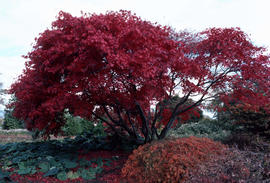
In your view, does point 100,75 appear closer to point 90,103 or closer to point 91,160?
point 90,103

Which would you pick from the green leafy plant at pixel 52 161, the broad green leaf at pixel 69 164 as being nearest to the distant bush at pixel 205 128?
the green leafy plant at pixel 52 161

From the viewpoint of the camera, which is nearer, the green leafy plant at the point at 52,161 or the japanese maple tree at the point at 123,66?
the japanese maple tree at the point at 123,66

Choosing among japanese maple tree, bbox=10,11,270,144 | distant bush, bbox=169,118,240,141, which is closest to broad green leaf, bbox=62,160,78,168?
japanese maple tree, bbox=10,11,270,144

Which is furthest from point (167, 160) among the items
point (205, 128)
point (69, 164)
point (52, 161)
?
point (205, 128)

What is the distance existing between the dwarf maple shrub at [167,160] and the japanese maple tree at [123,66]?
1.83 m

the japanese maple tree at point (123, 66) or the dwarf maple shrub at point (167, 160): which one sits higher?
the japanese maple tree at point (123, 66)

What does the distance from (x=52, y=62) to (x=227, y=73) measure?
18.3 feet

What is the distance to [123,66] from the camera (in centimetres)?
626

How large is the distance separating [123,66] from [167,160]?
2475mm

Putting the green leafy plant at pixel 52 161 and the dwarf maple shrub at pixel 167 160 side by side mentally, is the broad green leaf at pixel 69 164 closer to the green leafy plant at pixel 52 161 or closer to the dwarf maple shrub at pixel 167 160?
the green leafy plant at pixel 52 161

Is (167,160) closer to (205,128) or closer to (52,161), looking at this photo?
(52,161)

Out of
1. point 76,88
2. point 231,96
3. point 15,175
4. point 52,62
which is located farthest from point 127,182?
point 231,96

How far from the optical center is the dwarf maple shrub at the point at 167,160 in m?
5.19

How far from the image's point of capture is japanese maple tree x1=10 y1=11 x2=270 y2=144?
6289mm
